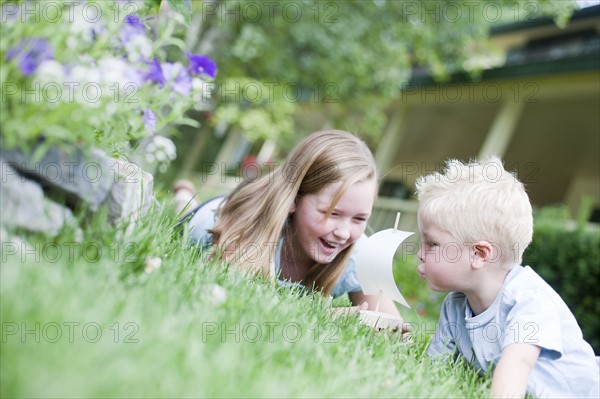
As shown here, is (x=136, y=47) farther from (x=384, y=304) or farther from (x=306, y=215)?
(x=384, y=304)

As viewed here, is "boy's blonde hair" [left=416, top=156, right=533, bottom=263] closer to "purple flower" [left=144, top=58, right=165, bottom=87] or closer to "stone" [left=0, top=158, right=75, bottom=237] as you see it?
"purple flower" [left=144, top=58, right=165, bottom=87]

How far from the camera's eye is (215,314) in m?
1.64

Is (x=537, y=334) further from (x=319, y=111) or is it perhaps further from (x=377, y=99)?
(x=319, y=111)

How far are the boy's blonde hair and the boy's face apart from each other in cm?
3

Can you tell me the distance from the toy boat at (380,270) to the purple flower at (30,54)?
1.53m

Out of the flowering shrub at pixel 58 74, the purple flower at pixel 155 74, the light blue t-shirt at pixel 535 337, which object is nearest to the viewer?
the flowering shrub at pixel 58 74

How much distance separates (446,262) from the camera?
2506mm

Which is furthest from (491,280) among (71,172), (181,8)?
(71,172)

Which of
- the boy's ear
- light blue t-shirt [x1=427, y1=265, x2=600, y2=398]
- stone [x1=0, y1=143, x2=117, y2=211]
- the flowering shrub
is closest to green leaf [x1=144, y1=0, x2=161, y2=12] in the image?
the flowering shrub

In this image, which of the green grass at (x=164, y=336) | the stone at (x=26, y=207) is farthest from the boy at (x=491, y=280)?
the stone at (x=26, y=207)

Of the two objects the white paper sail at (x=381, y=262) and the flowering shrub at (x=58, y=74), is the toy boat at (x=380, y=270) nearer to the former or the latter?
the white paper sail at (x=381, y=262)

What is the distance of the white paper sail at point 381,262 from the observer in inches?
102

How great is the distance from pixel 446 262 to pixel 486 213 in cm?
27

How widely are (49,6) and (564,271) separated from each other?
5450mm
